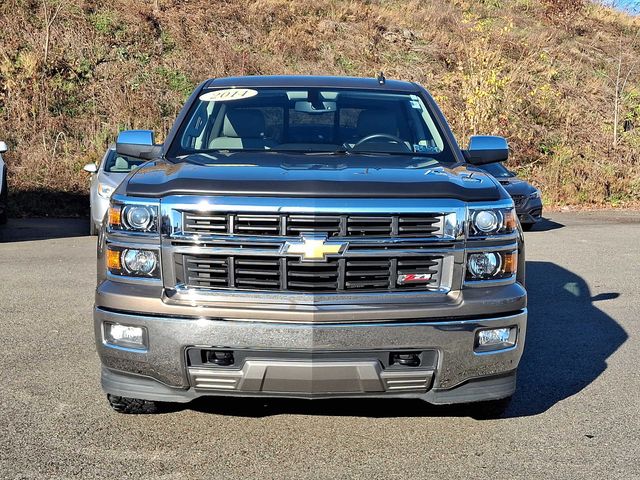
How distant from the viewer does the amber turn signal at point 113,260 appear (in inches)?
175

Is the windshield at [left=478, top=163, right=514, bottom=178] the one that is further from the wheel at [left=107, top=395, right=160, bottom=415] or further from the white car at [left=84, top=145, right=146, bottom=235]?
the wheel at [left=107, top=395, right=160, bottom=415]

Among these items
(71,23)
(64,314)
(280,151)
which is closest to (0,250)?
(64,314)

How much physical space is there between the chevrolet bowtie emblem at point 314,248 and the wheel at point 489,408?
52.9 inches

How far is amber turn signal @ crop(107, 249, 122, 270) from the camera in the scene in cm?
445

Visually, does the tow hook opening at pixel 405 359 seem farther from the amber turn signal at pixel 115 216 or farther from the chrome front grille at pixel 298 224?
the amber turn signal at pixel 115 216

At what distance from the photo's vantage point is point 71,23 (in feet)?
82.2

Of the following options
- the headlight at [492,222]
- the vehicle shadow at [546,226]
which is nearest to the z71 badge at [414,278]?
the headlight at [492,222]

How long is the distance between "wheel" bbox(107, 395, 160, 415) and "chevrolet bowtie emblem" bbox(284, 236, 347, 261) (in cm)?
124

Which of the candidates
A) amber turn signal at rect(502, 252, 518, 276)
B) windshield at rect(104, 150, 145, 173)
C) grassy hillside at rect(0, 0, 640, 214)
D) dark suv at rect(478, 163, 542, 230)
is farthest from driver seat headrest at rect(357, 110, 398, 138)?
grassy hillside at rect(0, 0, 640, 214)

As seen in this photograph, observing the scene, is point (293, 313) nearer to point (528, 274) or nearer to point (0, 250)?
point (528, 274)

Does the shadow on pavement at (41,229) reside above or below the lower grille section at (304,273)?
below

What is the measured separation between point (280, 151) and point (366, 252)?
1.48 m

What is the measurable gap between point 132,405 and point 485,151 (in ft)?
8.74

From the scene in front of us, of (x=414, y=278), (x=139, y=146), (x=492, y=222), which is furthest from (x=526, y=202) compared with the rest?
(x=414, y=278)
